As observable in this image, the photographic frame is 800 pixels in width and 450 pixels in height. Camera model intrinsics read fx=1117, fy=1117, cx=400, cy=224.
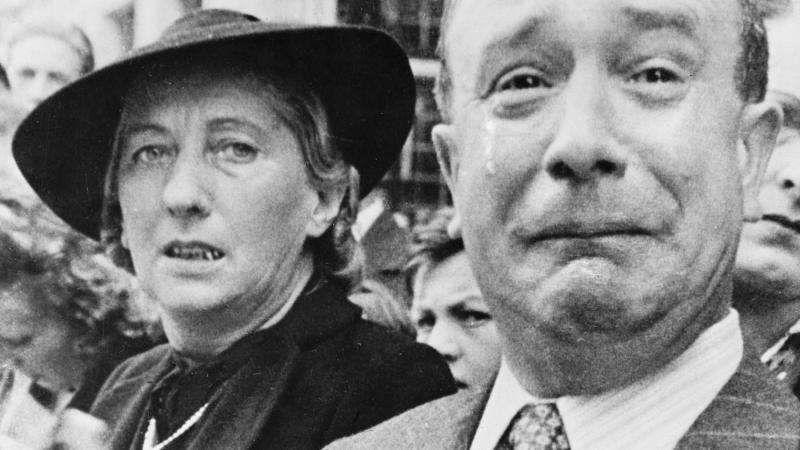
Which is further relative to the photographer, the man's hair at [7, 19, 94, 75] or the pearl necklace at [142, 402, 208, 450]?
the man's hair at [7, 19, 94, 75]

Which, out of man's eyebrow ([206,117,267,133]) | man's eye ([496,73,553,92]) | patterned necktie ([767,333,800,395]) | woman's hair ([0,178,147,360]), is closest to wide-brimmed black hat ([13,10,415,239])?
man's eyebrow ([206,117,267,133])

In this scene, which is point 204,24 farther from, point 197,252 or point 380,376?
point 380,376

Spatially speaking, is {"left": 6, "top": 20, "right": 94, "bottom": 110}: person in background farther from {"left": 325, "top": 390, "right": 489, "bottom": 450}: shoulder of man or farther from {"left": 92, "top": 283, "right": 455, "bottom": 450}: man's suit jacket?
{"left": 325, "top": 390, "right": 489, "bottom": 450}: shoulder of man

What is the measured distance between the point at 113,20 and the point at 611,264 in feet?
4.22

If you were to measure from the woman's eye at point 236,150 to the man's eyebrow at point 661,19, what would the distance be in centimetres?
83

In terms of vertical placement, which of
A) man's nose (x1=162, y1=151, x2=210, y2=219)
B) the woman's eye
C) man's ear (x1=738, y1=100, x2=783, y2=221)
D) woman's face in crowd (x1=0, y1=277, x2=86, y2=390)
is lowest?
woman's face in crowd (x1=0, y1=277, x2=86, y2=390)

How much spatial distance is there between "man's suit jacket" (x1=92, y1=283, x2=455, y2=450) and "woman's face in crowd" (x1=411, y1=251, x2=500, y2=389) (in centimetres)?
3

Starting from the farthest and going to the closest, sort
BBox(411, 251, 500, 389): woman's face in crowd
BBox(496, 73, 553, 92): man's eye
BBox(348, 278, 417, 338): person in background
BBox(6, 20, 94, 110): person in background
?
BBox(6, 20, 94, 110): person in background → BBox(348, 278, 417, 338): person in background → BBox(411, 251, 500, 389): woman's face in crowd → BBox(496, 73, 553, 92): man's eye

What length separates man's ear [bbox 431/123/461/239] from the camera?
5.75 ft

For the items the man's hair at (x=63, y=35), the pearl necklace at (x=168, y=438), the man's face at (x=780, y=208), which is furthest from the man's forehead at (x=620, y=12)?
the man's hair at (x=63, y=35)

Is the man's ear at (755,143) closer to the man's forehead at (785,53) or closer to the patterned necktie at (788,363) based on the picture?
the man's forehead at (785,53)

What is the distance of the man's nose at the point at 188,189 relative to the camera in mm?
2061

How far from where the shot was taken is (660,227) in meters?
1.49

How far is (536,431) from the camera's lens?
1.63 m
